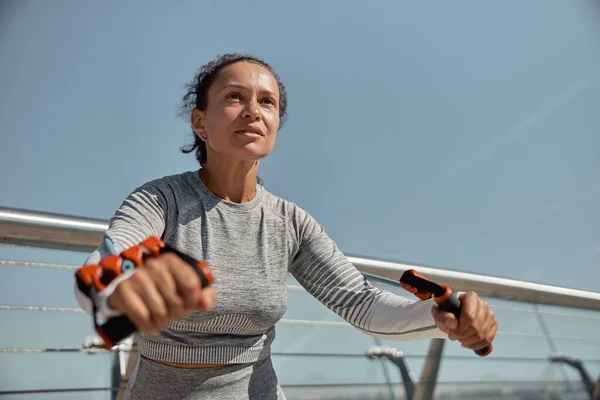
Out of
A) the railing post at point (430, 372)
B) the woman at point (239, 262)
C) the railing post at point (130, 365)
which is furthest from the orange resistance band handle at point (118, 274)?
the railing post at point (430, 372)

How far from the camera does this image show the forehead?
0.97m

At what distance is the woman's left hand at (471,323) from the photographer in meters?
0.69

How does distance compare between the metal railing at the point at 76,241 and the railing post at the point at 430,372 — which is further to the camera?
the railing post at the point at 430,372

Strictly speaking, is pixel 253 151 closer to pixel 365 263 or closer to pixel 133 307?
pixel 133 307

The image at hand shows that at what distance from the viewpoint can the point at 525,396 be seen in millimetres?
1891

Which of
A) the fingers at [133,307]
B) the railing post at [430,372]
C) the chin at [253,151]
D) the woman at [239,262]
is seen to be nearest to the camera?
the fingers at [133,307]

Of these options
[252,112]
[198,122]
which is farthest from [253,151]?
[198,122]

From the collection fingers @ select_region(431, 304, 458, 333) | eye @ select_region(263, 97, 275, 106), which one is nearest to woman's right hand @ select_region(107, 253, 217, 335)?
fingers @ select_region(431, 304, 458, 333)

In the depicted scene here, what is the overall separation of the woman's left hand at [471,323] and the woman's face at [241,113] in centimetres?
46

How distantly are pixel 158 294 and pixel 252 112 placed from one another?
56 cm

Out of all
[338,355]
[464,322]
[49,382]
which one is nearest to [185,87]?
[49,382]

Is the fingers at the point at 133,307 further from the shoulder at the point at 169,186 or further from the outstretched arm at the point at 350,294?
the outstretched arm at the point at 350,294

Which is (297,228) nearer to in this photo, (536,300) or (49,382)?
(49,382)

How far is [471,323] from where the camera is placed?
691 mm
